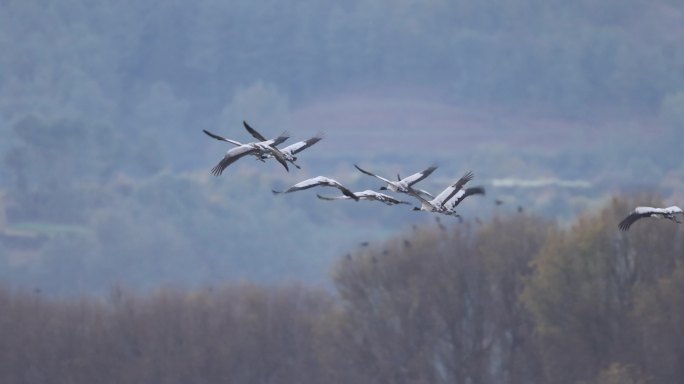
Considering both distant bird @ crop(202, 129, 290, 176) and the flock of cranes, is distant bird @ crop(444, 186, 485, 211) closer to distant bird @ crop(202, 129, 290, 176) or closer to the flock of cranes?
the flock of cranes

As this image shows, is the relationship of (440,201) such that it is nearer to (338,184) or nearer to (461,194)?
(461,194)

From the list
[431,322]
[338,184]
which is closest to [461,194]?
[338,184]

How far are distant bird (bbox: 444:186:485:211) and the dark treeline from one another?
138 feet

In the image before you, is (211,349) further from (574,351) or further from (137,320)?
(574,351)

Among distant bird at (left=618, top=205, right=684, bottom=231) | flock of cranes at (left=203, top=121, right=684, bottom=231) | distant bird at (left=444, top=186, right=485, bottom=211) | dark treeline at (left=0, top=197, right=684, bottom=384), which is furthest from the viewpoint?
dark treeline at (left=0, top=197, right=684, bottom=384)

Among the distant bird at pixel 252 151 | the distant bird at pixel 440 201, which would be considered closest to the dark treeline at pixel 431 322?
the distant bird at pixel 440 201

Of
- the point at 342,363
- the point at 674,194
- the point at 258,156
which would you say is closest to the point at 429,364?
the point at 342,363

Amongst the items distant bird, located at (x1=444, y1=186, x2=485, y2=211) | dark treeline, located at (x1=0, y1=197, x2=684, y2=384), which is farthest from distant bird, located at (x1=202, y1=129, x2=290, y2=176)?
dark treeline, located at (x1=0, y1=197, x2=684, y2=384)

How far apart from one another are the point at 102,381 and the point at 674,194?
359 ft

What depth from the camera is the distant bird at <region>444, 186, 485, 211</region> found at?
26278mm

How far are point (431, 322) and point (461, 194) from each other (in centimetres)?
5574

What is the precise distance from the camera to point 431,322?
82.9 meters

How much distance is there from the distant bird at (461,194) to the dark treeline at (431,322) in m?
41.9

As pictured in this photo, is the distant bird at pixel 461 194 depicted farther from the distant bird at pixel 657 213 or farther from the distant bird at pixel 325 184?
the distant bird at pixel 657 213
